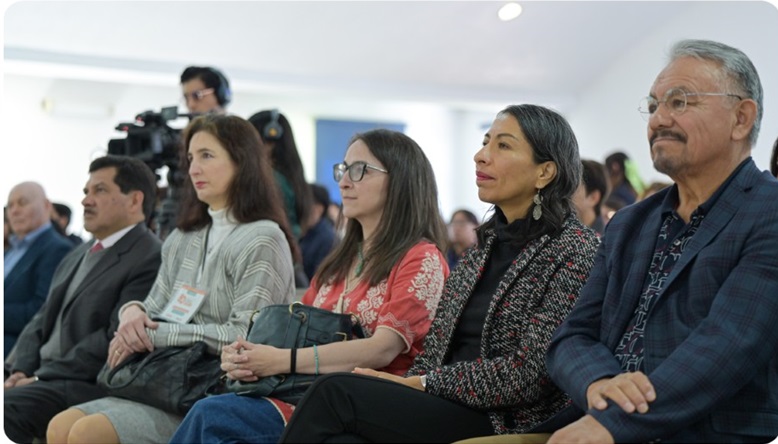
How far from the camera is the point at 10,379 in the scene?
3.26m

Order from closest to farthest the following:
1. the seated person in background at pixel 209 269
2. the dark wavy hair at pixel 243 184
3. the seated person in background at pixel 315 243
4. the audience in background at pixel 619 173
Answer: the seated person in background at pixel 209 269, the dark wavy hair at pixel 243 184, the seated person in background at pixel 315 243, the audience in background at pixel 619 173

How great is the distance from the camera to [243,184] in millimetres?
2783

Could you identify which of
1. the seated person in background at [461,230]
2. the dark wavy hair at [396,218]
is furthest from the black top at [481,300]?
the seated person in background at [461,230]

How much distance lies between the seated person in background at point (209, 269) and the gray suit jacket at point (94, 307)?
0.57ft

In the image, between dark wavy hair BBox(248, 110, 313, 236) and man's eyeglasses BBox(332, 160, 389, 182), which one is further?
dark wavy hair BBox(248, 110, 313, 236)

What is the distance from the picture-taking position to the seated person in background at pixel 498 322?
5.88ft

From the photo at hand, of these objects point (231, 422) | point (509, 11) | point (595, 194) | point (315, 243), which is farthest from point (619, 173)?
point (231, 422)

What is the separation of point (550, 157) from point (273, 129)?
1.65m

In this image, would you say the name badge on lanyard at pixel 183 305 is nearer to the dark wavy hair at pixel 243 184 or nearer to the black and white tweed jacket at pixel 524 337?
the dark wavy hair at pixel 243 184

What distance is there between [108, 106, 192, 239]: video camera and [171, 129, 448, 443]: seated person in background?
3.77 feet

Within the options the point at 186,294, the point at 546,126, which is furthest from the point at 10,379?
the point at 546,126

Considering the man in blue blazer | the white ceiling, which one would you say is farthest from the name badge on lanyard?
the white ceiling

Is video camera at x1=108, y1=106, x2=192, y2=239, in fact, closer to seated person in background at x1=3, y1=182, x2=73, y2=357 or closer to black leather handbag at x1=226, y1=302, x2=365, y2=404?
seated person in background at x1=3, y1=182, x2=73, y2=357

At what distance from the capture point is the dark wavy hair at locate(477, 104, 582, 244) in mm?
2043
